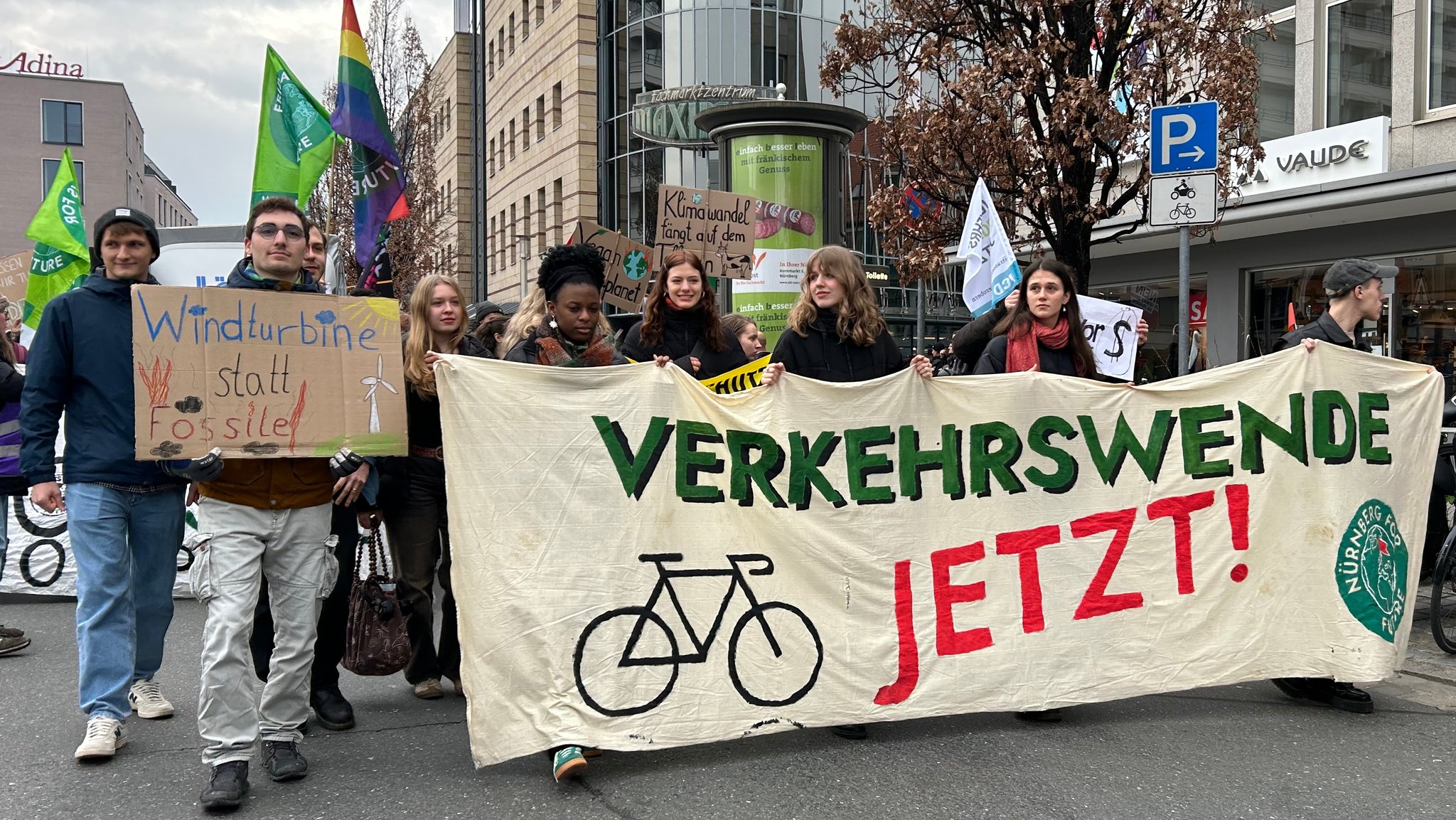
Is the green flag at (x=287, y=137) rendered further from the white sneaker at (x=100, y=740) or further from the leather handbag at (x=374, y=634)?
the white sneaker at (x=100, y=740)

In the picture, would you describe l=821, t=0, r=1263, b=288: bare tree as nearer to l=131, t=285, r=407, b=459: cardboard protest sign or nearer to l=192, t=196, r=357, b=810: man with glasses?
l=131, t=285, r=407, b=459: cardboard protest sign

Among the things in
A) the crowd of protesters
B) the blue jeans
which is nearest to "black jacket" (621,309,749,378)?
the crowd of protesters

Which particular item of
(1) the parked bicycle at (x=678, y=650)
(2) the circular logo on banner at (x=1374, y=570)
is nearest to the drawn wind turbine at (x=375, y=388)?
(1) the parked bicycle at (x=678, y=650)

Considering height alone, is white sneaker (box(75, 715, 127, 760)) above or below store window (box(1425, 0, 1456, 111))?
below

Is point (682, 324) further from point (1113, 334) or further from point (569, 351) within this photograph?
point (1113, 334)

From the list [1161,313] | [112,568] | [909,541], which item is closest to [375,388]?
[112,568]

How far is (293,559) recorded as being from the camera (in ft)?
12.8

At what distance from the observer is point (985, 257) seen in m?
7.00

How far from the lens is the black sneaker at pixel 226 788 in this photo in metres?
3.55

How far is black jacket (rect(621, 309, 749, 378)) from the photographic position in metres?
5.26

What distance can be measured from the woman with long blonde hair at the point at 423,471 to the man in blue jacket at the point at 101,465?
80cm

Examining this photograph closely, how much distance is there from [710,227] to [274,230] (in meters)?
5.75

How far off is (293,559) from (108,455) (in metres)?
0.80

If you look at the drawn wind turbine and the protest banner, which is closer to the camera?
the drawn wind turbine
